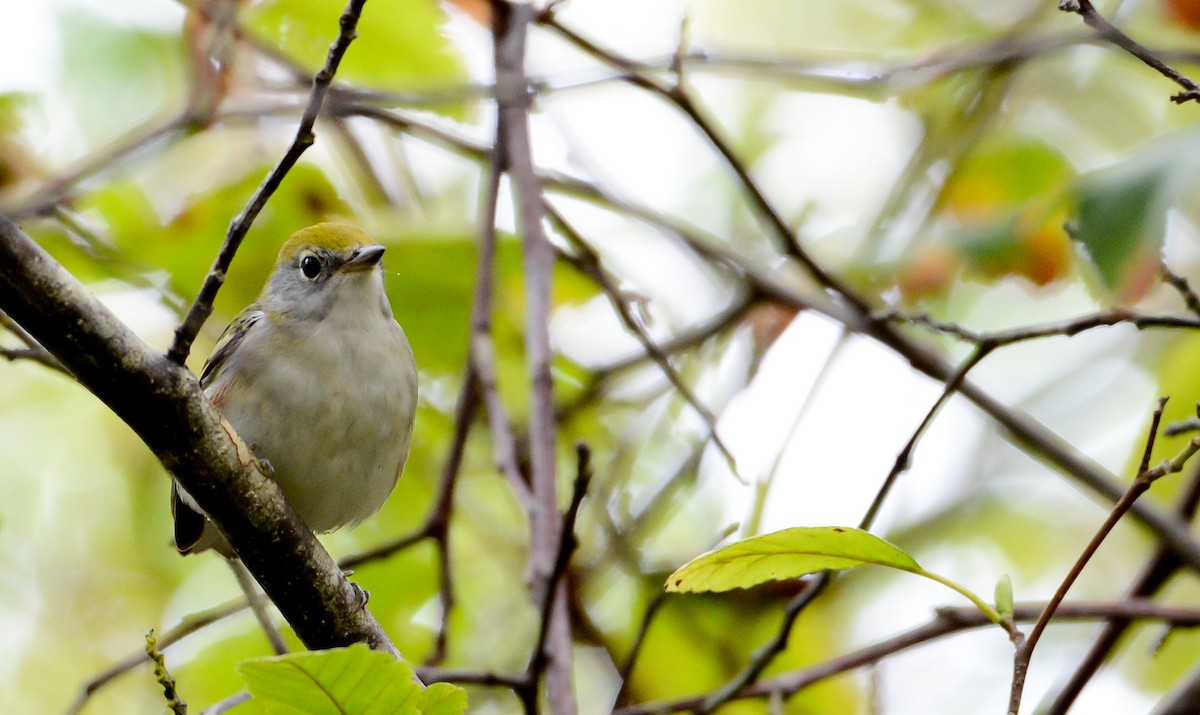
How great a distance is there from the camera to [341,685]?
181 cm

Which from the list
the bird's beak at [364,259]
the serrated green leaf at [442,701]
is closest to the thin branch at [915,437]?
the serrated green leaf at [442,701]

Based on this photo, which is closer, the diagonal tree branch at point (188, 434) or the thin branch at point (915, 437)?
the diagonal tree branch at point (188, 434)

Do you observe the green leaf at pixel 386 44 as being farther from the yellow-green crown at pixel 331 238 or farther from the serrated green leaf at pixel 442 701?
the serrated green leaf at pixel 442 701

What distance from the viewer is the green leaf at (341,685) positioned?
1.77 metres

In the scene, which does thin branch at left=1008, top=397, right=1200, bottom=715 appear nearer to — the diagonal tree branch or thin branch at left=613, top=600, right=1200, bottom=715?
thin branch at left=613, top=600, right=1200, bottom=715

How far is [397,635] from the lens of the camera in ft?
13.2

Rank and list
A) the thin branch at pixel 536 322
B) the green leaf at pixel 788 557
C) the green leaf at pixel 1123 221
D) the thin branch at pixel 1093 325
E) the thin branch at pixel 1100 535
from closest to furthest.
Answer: the thin branch at pixel 1100 535, the green leaf at pixel 788 557, the thin branch at pixel 1093 325, the green leaf at pixel 1123 221, the thin branch at pixel 536 322

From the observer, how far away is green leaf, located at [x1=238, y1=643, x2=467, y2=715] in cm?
177

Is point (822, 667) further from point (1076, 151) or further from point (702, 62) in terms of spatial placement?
point (1076, 151)

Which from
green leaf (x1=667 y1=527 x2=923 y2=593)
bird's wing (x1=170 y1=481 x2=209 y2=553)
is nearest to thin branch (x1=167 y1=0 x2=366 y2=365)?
green leaf (x1=667 y1=527 x2=923 y2=593)

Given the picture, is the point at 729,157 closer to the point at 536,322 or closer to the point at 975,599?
the point at 536,322

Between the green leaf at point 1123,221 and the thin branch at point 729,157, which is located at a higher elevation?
the thin branch at point 729,157

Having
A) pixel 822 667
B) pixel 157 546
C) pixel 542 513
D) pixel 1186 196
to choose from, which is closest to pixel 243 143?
pixel 157 546

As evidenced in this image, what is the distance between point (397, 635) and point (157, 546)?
7.30 ft
